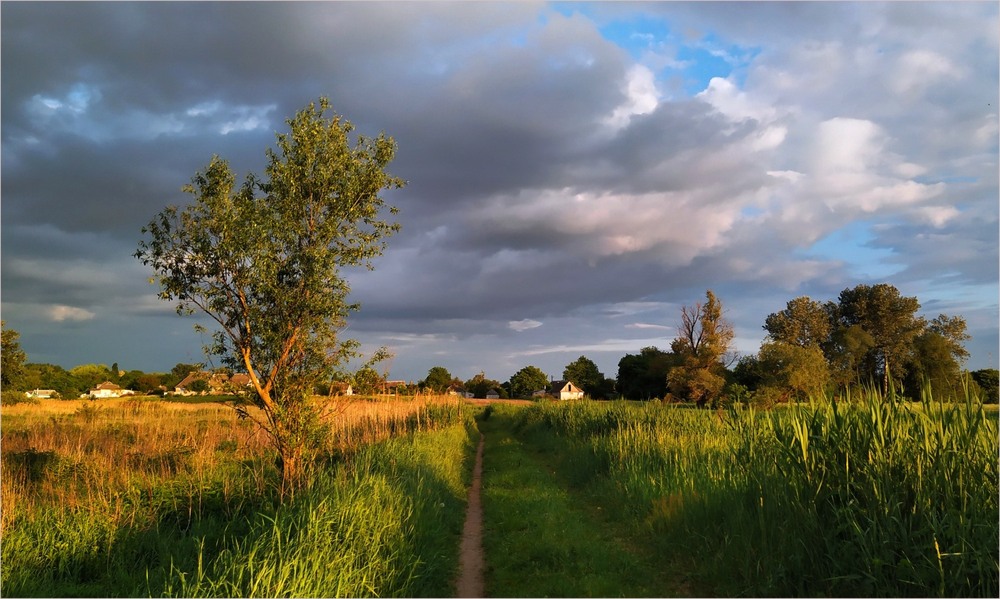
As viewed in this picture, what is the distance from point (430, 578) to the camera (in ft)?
25.7

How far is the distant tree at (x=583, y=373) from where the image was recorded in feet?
302

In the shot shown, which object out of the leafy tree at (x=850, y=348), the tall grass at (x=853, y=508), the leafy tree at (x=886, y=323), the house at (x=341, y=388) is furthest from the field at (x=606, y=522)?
the leafy tree at (x=886, y=323)

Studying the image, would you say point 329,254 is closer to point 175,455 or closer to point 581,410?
point 175,455

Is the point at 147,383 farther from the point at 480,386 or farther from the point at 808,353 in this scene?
the point at 808,353

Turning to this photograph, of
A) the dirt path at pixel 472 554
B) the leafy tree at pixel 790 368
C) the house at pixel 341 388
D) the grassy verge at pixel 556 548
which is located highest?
the leafy tree at pixel 790 368

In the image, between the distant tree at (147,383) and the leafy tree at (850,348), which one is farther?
the distant tree at (147,383)

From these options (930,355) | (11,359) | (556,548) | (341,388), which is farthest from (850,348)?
(11,359)

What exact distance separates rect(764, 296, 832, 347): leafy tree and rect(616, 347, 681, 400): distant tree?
1296 centimetres

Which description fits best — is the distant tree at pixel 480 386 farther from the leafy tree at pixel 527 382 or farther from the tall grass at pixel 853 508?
the tall grass at pixel 853 508

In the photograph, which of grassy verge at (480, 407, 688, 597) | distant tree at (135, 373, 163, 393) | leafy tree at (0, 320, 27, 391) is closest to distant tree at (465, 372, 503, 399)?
distant tree at (135, 373, 163, 393)

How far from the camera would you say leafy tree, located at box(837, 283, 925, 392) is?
191 ft

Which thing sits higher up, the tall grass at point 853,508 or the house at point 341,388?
the house at point 341,388

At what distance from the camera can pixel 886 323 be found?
59875 mm

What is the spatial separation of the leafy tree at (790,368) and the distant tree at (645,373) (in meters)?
11.9
